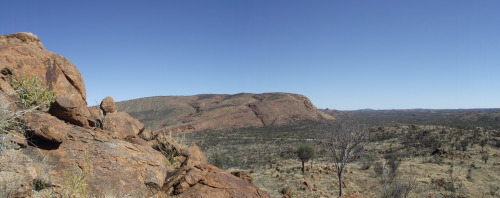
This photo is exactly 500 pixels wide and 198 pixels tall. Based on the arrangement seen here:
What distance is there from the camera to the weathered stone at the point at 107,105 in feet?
29.6

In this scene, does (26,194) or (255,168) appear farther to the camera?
(255,168)

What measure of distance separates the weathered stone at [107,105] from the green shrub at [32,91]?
6.16 feet

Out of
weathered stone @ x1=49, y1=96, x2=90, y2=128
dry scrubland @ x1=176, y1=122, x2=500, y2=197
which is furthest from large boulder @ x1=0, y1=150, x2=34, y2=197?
dry scrubland @ x1=176, y1=122, x2=500, y2=197

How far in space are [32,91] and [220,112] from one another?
→ 2997 inches

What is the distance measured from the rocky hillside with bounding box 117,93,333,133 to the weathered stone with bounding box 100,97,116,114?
56518 millimetres

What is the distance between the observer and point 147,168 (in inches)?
251

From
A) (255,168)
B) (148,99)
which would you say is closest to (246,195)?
(255,168)

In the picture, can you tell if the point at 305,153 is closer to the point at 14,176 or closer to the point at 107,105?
the point at 107,105

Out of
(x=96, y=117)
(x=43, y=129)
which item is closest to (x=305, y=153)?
(x=96, y=117)

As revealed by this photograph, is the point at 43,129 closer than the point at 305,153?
Yes

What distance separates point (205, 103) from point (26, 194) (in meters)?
98.7

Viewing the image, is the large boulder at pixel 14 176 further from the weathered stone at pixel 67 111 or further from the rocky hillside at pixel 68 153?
the weathered stone at pixel 67 111

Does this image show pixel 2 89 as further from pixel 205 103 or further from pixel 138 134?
pixel 205 103

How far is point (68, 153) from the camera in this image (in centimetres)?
568
